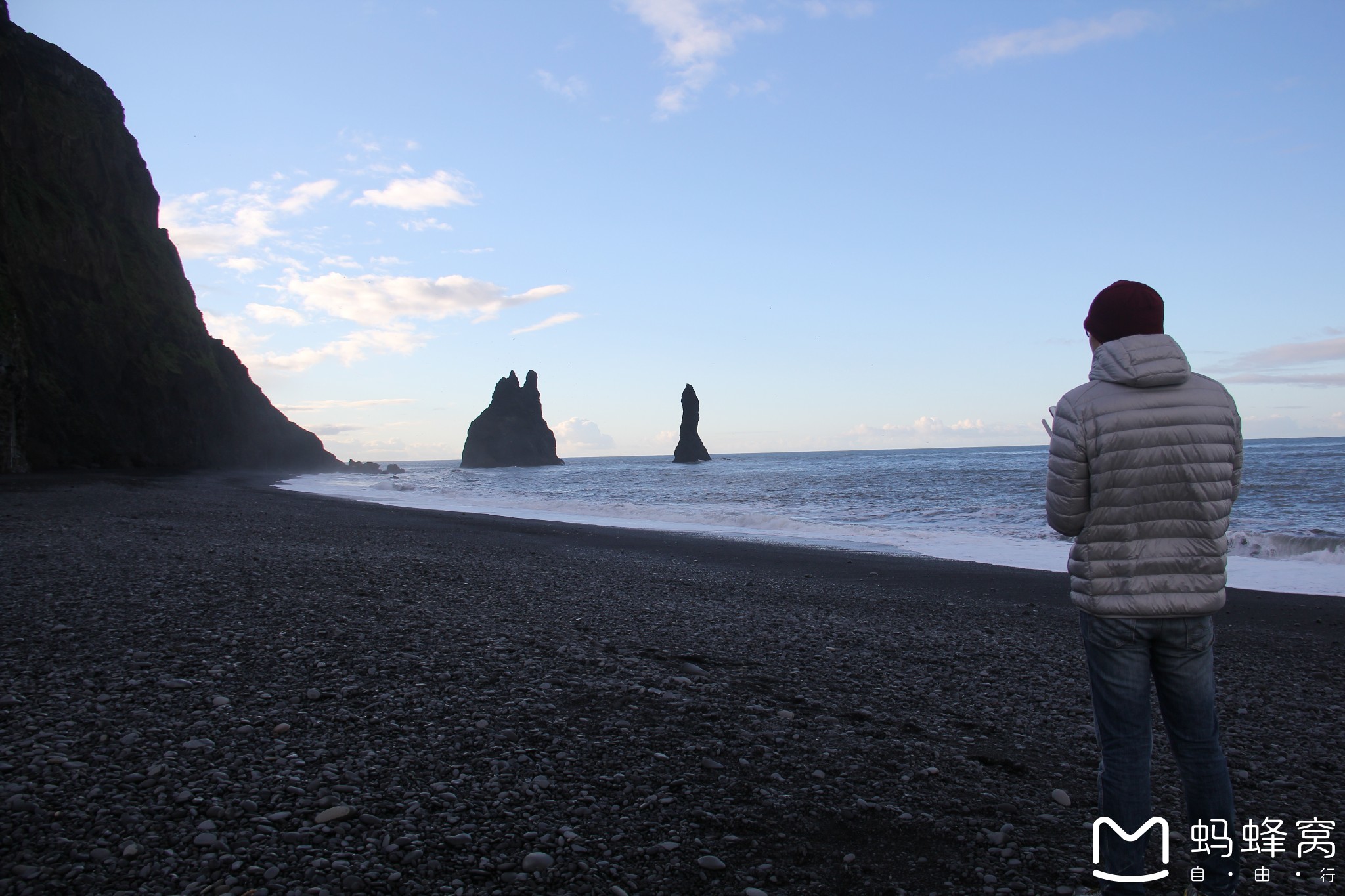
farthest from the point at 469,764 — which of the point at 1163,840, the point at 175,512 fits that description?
the point at 175,512

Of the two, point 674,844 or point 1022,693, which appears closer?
point 674,844

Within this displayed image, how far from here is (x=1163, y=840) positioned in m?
3.14

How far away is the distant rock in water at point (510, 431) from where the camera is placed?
135000 mm

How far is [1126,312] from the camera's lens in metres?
2.76

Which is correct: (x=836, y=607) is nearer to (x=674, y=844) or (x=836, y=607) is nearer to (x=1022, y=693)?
(x=1022, y=693)

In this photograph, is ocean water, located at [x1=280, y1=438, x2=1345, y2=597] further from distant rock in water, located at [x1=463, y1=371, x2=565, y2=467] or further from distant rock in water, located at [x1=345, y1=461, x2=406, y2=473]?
distant rock in water, located at [x1=463, y1=371, x2=565, y2=467]

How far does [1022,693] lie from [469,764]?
4.02m

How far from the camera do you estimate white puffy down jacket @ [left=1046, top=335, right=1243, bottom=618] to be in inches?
103

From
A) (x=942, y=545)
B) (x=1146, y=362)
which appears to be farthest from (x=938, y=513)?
(x=1146, y=362)

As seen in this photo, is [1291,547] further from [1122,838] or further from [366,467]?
[366,467]

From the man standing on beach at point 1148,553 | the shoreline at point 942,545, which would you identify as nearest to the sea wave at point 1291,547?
the shoreline at point 942,545

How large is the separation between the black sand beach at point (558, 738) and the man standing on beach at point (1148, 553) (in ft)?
1.65

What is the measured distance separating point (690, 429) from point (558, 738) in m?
134

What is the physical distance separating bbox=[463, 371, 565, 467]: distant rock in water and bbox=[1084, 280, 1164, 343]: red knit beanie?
134894 mm
